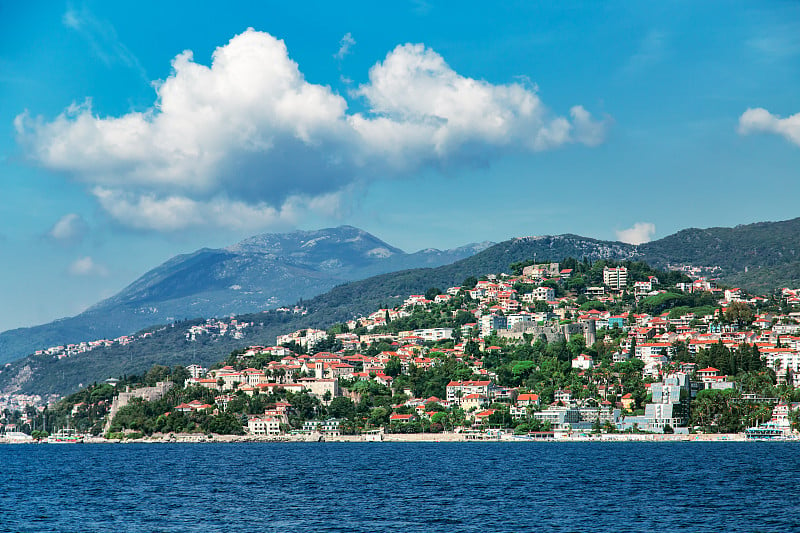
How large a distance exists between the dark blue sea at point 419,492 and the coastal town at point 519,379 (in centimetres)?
1814

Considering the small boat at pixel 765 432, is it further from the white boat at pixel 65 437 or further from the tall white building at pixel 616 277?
the white boat at pixel 65 437

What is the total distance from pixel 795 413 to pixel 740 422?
475 centimetres

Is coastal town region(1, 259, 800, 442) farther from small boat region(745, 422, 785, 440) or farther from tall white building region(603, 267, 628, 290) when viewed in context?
tall white building region(603, 267, 628, 290)

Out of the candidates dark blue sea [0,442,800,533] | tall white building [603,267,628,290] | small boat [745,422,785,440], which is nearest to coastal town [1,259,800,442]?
small boat [745,422,785,440]

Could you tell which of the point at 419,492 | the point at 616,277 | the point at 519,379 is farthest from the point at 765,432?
the point at 616,277

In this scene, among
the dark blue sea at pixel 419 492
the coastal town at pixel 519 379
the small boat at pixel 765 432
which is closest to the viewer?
the dark blue sea at pixel 419 492

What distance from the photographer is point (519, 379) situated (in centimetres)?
11588

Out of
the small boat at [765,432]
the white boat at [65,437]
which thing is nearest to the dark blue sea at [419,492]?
the small boat at [765,432]

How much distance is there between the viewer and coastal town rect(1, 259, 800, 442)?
102 metres

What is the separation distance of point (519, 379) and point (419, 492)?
217 feet

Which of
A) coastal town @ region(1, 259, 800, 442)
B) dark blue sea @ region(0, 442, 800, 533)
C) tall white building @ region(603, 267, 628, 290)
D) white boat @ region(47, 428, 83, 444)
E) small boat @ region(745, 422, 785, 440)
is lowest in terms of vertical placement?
dark blue sea @ region(0, 442, 800, 533)

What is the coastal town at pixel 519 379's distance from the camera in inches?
4001

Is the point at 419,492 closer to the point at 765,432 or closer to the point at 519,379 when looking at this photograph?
the point at 765,432

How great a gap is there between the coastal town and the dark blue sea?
18.1 m
